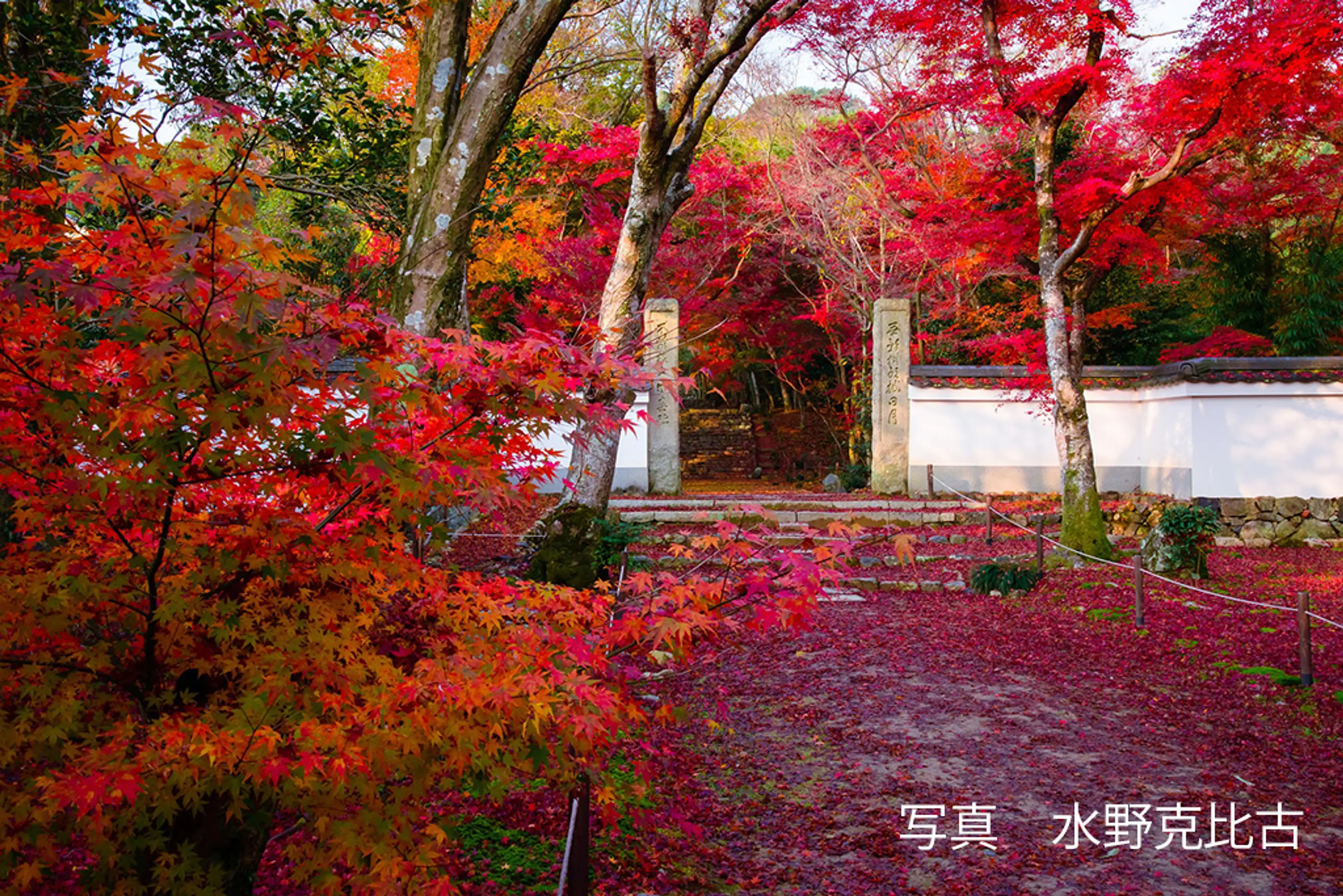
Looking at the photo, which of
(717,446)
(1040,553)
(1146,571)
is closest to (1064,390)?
(1040,553)

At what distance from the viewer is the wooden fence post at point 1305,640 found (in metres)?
5.84

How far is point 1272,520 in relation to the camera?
40.2 feet

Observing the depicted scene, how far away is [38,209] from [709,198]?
14.3 meters

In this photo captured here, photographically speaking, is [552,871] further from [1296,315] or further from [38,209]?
[1296,315]

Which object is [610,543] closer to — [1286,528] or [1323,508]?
[1286,528]

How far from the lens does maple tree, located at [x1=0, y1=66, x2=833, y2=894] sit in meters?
2.02

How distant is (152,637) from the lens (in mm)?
2387

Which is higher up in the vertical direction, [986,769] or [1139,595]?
[1139,595]

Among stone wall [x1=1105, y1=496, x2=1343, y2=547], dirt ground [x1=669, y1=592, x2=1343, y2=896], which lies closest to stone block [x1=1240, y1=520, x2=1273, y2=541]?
stone wall [x1=1105, y1=496, x2=1343, y2=547]

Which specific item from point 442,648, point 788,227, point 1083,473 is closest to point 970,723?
point 442,648

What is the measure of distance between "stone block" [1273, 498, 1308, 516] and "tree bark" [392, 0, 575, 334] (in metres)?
11.6

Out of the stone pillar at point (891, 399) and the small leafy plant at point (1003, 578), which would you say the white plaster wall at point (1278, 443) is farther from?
the small leafy plant at point (1003, 578)

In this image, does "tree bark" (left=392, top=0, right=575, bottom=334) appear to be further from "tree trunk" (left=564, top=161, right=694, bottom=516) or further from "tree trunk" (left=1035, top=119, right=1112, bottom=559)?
"tree trunk" (left=1035, top=119, right=1112, bottom=559)

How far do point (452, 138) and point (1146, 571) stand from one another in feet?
24.1
